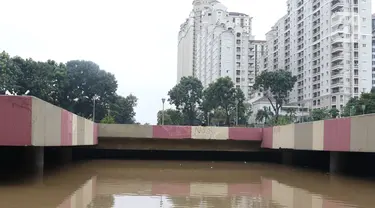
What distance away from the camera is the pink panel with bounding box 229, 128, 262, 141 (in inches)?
1024

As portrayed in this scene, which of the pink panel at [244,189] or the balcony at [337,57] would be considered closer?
the pink panel at [244,189]

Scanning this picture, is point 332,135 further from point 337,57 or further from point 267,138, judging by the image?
point 337,57

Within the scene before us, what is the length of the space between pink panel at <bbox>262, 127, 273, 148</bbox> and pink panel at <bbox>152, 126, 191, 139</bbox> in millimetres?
4171

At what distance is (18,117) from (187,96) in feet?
161

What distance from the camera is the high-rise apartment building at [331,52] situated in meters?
70.2

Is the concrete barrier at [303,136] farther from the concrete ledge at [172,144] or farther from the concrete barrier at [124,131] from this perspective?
the concrete barrier at [124,131]

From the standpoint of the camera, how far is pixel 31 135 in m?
11.2

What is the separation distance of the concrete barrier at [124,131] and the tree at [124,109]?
92.1 feet

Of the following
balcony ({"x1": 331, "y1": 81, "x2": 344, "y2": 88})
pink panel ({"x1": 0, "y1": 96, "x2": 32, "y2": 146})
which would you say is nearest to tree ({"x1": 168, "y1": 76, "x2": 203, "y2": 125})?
balcony ({"x1": 331, "y1": 81, "x2": 344, "y2": 88})

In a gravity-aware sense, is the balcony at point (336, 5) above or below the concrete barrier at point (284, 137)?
above

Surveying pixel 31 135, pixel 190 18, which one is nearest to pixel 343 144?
pixel 31 135

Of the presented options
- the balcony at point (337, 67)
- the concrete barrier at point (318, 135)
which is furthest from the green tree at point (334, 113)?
the concrete barrier at point (318, 135)

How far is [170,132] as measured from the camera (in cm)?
2561

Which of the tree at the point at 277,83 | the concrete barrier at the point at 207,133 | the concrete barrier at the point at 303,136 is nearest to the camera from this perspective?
the concrete barrier at the point at 303,136
